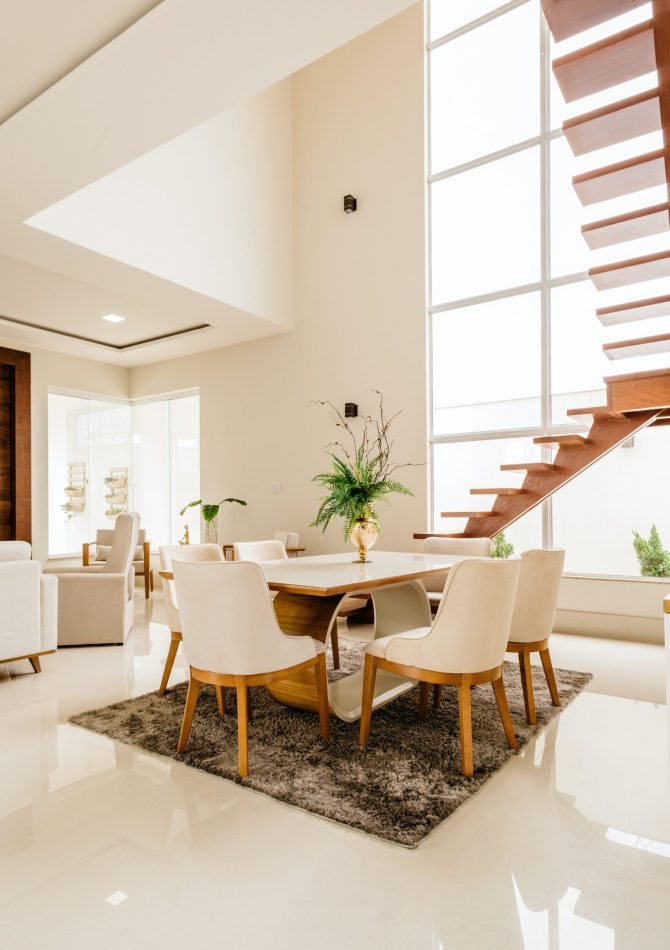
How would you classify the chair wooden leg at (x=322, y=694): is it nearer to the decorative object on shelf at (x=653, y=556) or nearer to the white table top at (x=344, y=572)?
Result: the white table top at (x=344, y=572)

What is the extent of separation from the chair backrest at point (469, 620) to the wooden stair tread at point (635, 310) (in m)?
2.06

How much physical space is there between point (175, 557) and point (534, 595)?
1952 mm

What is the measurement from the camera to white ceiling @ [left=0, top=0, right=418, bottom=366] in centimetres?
252

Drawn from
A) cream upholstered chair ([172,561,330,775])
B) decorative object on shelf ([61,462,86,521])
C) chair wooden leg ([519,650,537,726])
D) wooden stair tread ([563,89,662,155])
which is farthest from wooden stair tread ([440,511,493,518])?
decorative object on shelf ([61,462,86,521])

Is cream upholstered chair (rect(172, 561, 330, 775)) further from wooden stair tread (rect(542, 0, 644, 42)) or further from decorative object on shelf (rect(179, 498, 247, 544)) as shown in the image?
decorative object on shelf (rect(179, 498, 247, 544))

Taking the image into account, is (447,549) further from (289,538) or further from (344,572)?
(289,538)

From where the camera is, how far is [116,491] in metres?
8.52

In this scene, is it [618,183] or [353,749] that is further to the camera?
[618,183]

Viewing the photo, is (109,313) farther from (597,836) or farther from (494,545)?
(597,836)

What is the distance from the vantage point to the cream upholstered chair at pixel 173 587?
124 inches

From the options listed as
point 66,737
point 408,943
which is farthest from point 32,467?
point 408,943

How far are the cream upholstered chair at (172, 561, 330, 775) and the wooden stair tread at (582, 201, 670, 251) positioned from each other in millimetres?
2607

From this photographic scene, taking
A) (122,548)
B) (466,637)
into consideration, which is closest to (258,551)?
(122,548)

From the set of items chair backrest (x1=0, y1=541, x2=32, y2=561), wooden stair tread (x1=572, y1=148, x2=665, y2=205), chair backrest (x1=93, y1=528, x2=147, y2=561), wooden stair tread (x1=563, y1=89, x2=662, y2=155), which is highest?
wooden stair tread (x1=563, y1=89, x2=662, y2=155)
